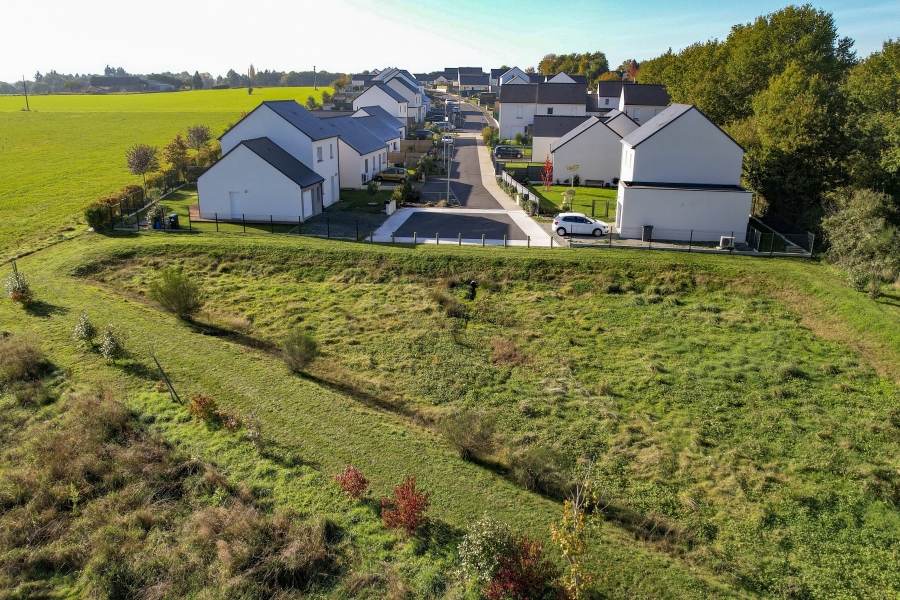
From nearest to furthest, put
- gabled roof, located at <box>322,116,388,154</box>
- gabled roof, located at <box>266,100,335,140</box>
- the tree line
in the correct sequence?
the tree line < gabled roof, located at <box>266,100,335,140</box> < gabled roof, located at <box>322,116,388,154</box>

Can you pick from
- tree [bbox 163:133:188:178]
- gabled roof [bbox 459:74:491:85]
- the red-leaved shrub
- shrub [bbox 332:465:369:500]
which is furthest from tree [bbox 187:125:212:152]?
gabled roof [bbox 459:74:491:85]

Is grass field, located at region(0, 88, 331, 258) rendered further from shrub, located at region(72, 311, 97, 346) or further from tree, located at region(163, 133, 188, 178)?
shrub, located at region(72, 311, 97, 346)

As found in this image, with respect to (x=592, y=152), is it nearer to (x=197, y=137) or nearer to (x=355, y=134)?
(x=355, y=134)

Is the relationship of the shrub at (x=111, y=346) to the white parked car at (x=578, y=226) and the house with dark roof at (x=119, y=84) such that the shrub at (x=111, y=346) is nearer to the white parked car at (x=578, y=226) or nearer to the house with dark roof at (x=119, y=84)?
the white parked car at (x=578, y=226)

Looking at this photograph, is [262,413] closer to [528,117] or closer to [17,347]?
[17,347]

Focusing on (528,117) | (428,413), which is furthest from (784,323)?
(528,117)

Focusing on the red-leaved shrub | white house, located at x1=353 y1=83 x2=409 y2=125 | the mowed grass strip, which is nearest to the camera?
the red-leaved shrub
